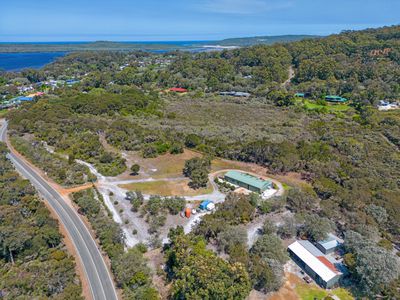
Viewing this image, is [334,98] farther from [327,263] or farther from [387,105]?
[327,263]

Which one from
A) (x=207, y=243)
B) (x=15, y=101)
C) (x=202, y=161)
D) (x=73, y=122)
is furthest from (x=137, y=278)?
(x=15, y=101)

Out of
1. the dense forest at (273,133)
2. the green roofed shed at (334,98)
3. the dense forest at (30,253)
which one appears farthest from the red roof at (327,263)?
the green roofed shed at (334,98)

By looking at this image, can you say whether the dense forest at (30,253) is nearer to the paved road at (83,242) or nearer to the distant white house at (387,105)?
the paved road at (83,242)

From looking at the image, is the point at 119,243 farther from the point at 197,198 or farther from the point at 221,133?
the point at 221,133

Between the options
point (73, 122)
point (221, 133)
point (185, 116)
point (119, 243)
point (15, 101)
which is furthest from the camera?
point (15, 101)

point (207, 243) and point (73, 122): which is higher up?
point (73, 122)

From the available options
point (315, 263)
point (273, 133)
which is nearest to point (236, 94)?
point (273, 133)

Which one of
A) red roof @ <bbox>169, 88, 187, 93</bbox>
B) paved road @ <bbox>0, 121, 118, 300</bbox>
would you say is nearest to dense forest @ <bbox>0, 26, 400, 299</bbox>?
red roof @ <bbox>169, 88, 187, 93</bbox>
